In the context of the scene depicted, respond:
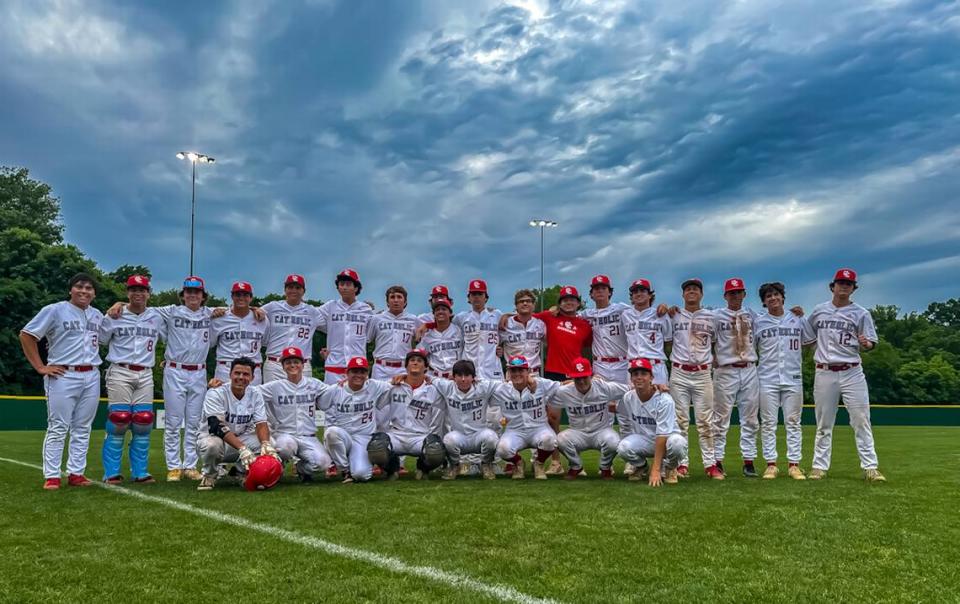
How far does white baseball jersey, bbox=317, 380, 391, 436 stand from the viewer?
24.5 ft

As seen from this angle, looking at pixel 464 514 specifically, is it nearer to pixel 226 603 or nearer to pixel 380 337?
pixel 226 603

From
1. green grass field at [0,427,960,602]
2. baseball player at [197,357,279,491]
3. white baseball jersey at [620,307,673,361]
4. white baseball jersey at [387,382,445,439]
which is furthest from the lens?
white baseball jersey at [620,307,673,361]

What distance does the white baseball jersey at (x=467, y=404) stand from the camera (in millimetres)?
7586

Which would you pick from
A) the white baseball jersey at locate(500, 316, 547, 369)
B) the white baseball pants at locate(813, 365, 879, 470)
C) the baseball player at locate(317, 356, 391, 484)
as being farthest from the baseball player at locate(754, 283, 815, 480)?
the baseball player at locate(317, 356, 391, 484)

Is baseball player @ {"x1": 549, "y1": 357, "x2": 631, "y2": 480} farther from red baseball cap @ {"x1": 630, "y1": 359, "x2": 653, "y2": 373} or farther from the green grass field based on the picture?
the green grass field

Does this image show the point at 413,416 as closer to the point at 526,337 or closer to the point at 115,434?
the point at 526,337

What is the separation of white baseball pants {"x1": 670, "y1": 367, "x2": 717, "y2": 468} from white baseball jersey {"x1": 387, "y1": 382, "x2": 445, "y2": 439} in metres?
2.76

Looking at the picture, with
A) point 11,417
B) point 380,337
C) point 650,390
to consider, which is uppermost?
point 380,337

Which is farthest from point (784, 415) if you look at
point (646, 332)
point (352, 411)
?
point (352, 411)

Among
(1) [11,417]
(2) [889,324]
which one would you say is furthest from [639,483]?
(2) [889,324]

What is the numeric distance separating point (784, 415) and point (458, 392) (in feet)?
12.0

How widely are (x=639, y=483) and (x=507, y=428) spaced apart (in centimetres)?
162

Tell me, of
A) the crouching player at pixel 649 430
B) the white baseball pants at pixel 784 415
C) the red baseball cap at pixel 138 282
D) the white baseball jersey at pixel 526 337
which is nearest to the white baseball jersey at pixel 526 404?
the white baseball jersey at pixel 526 337

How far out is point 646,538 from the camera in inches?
169
